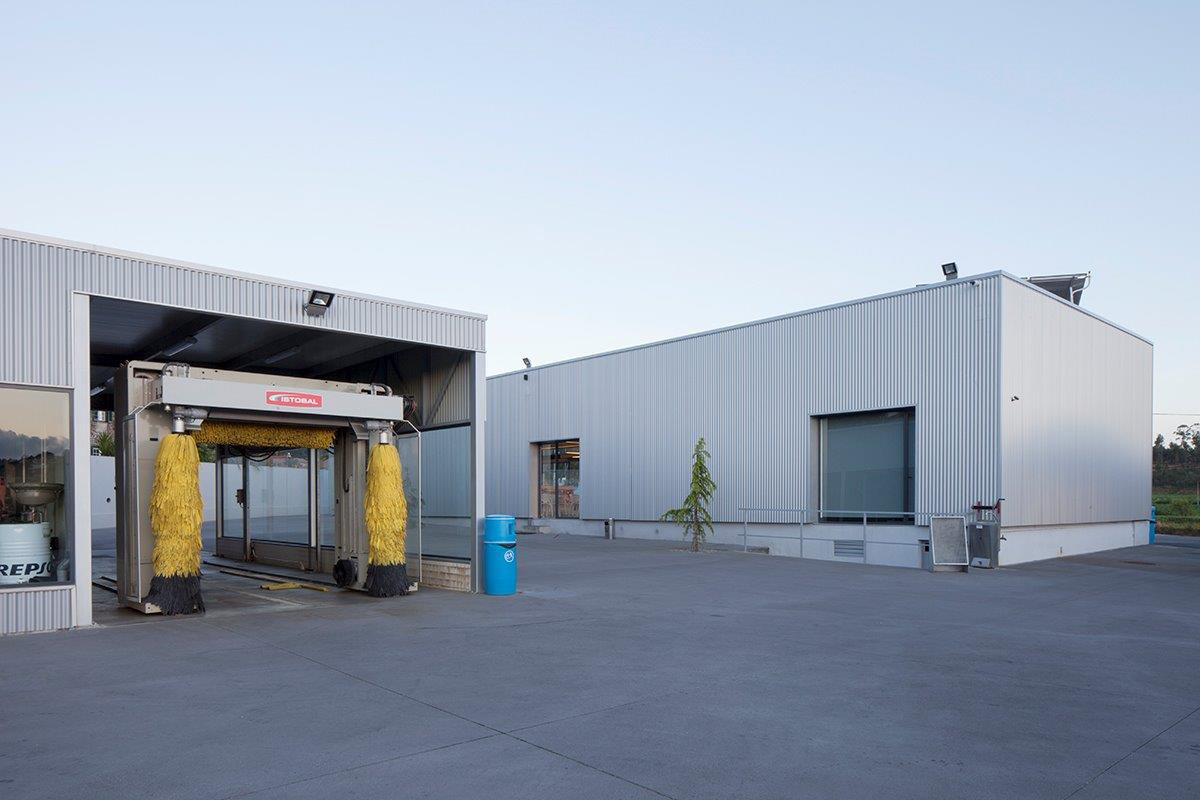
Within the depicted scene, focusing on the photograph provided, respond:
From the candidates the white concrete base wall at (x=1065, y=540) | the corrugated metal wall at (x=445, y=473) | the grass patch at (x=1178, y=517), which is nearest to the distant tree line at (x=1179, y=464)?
the grass patch at (x=1178, y=517)

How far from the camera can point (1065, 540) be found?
23.1m

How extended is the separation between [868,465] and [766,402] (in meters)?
3.44

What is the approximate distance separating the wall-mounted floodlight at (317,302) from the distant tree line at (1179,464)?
214 ft

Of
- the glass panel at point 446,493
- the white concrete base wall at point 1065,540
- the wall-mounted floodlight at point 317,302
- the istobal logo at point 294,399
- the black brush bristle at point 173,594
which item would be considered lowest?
the white concrete base wall at point 1065,540

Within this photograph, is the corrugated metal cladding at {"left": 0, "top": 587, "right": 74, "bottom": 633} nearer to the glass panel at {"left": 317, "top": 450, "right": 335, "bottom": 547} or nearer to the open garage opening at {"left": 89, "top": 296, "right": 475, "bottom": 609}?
the open garage opening at {"left": 89, "top": 296, "right": 475, "bottom": 609}

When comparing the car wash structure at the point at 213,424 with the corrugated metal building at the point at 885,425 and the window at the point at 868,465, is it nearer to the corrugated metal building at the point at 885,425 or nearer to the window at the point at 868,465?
the corrugated metal building at the point at 885,425

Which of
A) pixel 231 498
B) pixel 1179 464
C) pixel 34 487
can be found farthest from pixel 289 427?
pixel 1179 464

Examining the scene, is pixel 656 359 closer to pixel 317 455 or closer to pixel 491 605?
pixel 317 455

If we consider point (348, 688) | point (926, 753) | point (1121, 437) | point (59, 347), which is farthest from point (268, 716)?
point (1121, 437)

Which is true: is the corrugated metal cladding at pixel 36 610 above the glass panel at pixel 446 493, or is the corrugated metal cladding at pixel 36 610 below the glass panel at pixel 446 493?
below

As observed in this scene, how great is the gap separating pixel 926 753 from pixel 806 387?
18.2 m

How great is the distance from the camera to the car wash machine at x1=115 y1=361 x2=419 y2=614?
1143 cm

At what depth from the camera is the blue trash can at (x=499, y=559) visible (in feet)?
44.5

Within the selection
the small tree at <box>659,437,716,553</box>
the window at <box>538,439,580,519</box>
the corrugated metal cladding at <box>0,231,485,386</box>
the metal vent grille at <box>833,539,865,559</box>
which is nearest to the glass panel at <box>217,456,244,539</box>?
the corrugated metal cladding at <box>0,231,485,386</box>
